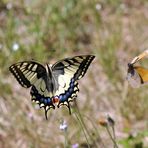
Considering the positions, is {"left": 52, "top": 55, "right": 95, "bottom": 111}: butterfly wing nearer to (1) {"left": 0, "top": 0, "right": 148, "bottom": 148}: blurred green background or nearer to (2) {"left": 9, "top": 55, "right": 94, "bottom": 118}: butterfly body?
(2) {"left": 9, "top": 55, "right": 94, "bottom": 118}: butterfly body

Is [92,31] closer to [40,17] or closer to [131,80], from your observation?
[40,17]

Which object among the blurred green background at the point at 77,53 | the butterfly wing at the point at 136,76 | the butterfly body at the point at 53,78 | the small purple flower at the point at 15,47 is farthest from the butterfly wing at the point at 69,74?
the small purple flower at the point at 15,47

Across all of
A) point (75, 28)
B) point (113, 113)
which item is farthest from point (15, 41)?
point (113, 113)

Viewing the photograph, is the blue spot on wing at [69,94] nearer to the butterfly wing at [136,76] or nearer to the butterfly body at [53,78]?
the butterfly body at [53,78]

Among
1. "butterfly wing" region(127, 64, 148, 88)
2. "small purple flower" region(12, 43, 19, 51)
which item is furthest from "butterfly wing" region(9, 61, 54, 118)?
"small purple flower" region(12, 43, 19, 51)

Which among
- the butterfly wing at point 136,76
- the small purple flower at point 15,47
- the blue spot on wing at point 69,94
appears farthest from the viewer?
the small purple flower at point 15,47

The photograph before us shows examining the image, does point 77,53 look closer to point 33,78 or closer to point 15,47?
point 15,47

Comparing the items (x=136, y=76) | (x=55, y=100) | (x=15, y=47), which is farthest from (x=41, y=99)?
(x=15, y=47)
